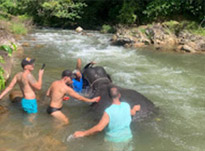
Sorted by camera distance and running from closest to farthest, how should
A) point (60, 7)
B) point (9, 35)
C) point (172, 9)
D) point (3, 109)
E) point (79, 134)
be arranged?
point (79, 134)
point (3, 109)
point (9, 35)
point (172, 9)
point (60, 7)

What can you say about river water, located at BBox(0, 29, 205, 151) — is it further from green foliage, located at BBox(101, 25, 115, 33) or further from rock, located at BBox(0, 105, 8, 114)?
green foliage, located at BBox(101, 25, 115, 33)

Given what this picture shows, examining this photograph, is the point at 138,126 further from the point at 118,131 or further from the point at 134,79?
the point at 134,79

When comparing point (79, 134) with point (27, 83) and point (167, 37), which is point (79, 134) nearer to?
point (27, 83)

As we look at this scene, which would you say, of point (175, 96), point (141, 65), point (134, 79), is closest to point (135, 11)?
point (141, 65)

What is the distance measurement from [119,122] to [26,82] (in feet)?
7.53

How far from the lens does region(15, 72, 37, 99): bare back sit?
519 cm

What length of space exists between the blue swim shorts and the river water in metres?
0.18

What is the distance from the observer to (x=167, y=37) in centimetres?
1547

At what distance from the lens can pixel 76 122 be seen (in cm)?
552

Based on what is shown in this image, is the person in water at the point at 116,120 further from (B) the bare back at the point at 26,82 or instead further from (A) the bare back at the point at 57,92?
(B) the bare back at the point at 26,82

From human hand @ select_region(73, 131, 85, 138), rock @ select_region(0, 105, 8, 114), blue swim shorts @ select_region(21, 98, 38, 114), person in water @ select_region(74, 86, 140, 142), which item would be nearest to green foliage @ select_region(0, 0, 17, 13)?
rock @ select_region(0, 105, 8, 114)

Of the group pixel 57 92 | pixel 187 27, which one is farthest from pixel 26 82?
pixel 187 27

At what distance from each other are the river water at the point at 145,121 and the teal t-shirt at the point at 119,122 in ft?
1.29

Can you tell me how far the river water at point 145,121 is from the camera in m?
4.66
